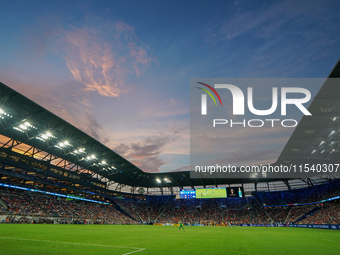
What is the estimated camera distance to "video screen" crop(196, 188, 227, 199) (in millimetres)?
60312

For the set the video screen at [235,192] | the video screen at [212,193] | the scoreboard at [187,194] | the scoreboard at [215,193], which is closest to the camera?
the video screen at [235,192]

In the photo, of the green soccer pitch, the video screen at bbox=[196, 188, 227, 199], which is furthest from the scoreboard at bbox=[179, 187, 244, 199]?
the green soccer pitch

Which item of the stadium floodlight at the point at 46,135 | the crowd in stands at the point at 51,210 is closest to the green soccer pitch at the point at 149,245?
the stadium floodlight at the point at 46,135

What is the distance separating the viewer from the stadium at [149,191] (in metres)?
23.8

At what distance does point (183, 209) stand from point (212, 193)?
59.3 ft

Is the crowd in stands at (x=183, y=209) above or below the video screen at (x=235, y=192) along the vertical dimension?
below

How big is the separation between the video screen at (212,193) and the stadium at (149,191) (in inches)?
12.2

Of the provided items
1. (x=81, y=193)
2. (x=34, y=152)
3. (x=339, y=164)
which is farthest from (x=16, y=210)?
(x=339, y=164)

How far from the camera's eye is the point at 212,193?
61.9 meters

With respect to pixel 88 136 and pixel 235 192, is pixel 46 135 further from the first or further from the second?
pixel 235 192

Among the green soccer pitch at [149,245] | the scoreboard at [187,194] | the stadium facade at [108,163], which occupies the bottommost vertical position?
the green soccer pitch at [149,245]

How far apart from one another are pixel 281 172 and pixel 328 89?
4646 cm

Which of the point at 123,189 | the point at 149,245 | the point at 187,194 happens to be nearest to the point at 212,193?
the point at 187,194

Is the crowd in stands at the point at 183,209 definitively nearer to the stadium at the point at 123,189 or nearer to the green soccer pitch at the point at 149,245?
the stadium at the point at 123,189
